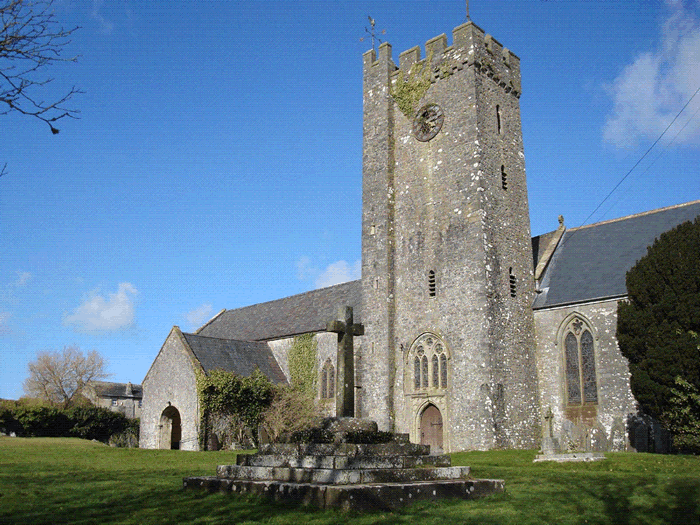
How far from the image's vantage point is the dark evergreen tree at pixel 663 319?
18812 mm

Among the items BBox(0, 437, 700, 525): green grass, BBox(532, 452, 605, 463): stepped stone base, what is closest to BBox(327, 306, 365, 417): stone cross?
BBox(0, 437, 700, 525): green grass

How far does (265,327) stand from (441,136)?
17.1 meters

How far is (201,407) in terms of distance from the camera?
27719 mm

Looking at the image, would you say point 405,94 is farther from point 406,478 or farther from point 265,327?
point 406,478

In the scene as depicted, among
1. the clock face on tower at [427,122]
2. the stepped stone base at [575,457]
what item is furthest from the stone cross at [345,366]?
the clock face on tower at [427,122]

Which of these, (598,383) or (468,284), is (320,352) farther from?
(598,383)

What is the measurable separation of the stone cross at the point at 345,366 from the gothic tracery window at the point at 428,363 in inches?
498

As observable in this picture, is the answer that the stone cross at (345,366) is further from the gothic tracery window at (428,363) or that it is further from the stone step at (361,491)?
the gothic tracery window at (428,363)

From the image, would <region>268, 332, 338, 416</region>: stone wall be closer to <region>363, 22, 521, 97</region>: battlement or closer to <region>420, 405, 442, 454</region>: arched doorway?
<region>420, 405, 442, 454</region>: arched doorway

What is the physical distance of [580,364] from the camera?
2389cm

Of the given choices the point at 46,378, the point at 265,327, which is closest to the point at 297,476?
the point at 265,327

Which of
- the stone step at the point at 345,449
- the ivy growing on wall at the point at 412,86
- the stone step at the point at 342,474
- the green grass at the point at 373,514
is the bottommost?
the green grass at the point at 373,514

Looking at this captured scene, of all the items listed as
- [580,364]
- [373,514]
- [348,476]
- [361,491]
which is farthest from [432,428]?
[373,514]

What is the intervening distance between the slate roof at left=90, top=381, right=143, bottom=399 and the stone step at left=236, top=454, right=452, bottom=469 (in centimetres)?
5858
